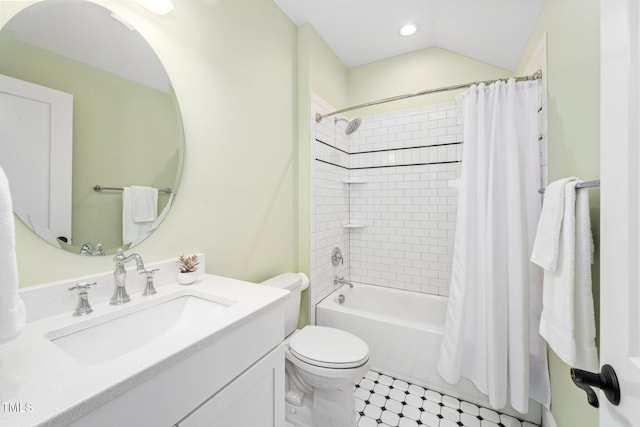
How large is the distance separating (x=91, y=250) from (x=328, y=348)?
121cm

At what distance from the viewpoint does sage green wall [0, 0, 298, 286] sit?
1.10m

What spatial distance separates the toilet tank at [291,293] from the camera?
167 centimetres

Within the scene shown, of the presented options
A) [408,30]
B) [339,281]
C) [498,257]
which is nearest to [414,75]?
[408,30]

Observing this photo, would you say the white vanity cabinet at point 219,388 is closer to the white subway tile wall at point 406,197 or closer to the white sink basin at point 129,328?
the white sink basin at point 129,328

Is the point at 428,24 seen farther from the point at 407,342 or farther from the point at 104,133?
the point at 407,342

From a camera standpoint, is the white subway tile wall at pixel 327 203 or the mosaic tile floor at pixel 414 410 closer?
the mosaic tile floor at pixel 414 410

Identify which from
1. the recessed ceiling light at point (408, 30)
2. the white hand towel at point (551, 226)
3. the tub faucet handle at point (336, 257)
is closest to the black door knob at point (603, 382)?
the white hand towel at point (551, 226)

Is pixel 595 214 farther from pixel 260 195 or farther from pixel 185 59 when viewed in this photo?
pixel 185 59

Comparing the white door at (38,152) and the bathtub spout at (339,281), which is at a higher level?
the white door at (38,152)

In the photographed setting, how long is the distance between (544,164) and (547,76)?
46cm

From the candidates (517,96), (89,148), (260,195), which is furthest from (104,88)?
(517,96)

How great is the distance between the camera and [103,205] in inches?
38.8

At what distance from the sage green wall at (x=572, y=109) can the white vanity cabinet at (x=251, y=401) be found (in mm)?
1170

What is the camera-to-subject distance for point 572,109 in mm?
1125
